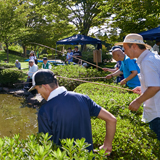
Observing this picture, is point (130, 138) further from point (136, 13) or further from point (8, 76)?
point (136, 13)

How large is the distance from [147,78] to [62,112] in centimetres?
125

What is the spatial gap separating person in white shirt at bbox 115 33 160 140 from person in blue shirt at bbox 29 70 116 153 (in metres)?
0.69

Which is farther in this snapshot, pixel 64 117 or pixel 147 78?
pixel 147 78

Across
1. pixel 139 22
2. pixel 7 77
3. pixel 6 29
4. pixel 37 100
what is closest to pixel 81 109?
pixel 37 100

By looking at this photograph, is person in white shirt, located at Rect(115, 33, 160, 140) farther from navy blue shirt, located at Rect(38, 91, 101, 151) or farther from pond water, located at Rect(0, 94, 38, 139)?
pond water, located at Rect(0, 94, 38, 139)

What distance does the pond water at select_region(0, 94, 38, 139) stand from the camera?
600cm

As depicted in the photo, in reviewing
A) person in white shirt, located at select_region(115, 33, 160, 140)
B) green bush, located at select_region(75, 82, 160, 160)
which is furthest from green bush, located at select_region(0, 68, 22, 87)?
person in white shirt, located at select_region(115, 33, 160, 140)

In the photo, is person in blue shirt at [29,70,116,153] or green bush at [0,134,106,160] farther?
person in blue shirt at [29,70,116,153]

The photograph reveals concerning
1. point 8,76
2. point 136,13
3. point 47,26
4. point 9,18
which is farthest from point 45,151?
point 47,26

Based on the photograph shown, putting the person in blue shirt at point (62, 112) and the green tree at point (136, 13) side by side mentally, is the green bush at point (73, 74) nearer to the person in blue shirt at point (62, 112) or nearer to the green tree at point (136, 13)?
the person in blue shirt at point (62, 112)

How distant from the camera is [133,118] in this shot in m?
3.00

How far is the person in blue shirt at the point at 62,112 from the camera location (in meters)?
1.79

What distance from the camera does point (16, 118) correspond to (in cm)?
712

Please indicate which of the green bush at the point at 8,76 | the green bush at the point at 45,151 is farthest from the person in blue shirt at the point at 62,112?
the green bush at the point at 8,76
